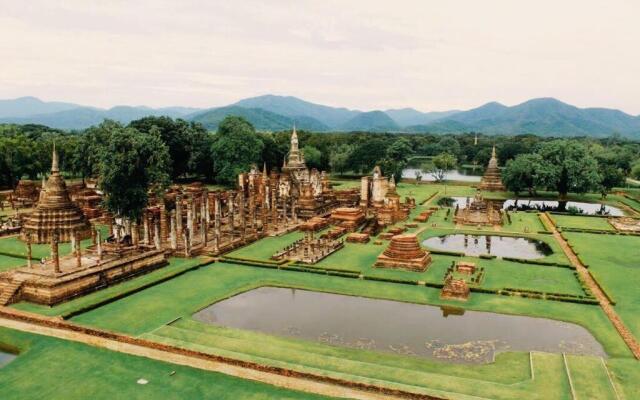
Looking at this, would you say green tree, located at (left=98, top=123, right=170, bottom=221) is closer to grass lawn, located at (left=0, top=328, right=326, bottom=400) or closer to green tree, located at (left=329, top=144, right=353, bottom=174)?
grass lawn, located at (left=0, top=328, right=326, bottom=400)

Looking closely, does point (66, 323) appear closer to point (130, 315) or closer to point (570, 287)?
point (130, 315)

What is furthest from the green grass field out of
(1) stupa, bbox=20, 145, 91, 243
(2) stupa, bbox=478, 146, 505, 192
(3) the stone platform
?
(2) stupa, bbox=478, 146, 505, 192

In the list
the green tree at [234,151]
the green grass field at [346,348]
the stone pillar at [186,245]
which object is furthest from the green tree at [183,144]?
the stone pillar at [186,245]

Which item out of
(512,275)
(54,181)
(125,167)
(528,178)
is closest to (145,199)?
(125,167)

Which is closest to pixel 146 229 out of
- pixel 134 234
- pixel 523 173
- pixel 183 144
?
pixel 134 234

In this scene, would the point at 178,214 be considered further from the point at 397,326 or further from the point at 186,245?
the point at 397,326

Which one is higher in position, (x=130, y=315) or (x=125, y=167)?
(x=125, y=167)
